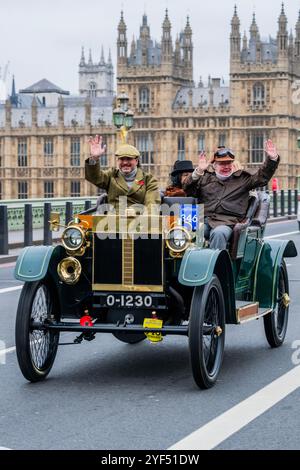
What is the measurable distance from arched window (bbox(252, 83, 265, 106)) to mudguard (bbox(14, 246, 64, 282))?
11603cm

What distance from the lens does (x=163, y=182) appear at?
122 metres

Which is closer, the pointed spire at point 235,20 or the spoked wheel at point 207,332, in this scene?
the spoked wheel at point 207,332

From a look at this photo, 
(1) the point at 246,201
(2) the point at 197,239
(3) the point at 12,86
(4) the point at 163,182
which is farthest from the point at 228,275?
(3) the point at 12,86

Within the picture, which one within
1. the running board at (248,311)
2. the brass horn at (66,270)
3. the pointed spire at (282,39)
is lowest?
the running board at (248,311)

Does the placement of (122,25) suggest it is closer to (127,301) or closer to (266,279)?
(266,279)

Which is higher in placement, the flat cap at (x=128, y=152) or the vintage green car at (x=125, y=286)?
the flat cap at (x=128, y=152)

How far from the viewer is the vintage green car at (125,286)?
292 inches

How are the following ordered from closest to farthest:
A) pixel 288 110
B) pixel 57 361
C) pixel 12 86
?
pixel 57 361, pixel 288 110, pixel 12 86

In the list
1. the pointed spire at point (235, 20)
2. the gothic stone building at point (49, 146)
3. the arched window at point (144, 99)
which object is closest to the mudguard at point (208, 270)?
the pointed spire at point (235, 20)

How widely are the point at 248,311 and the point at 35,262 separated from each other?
1601 millimetres

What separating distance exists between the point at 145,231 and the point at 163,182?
114m

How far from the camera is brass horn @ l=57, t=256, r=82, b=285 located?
7727mm

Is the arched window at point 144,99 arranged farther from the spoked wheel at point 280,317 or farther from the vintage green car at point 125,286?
the vintage green car at point 125,286
